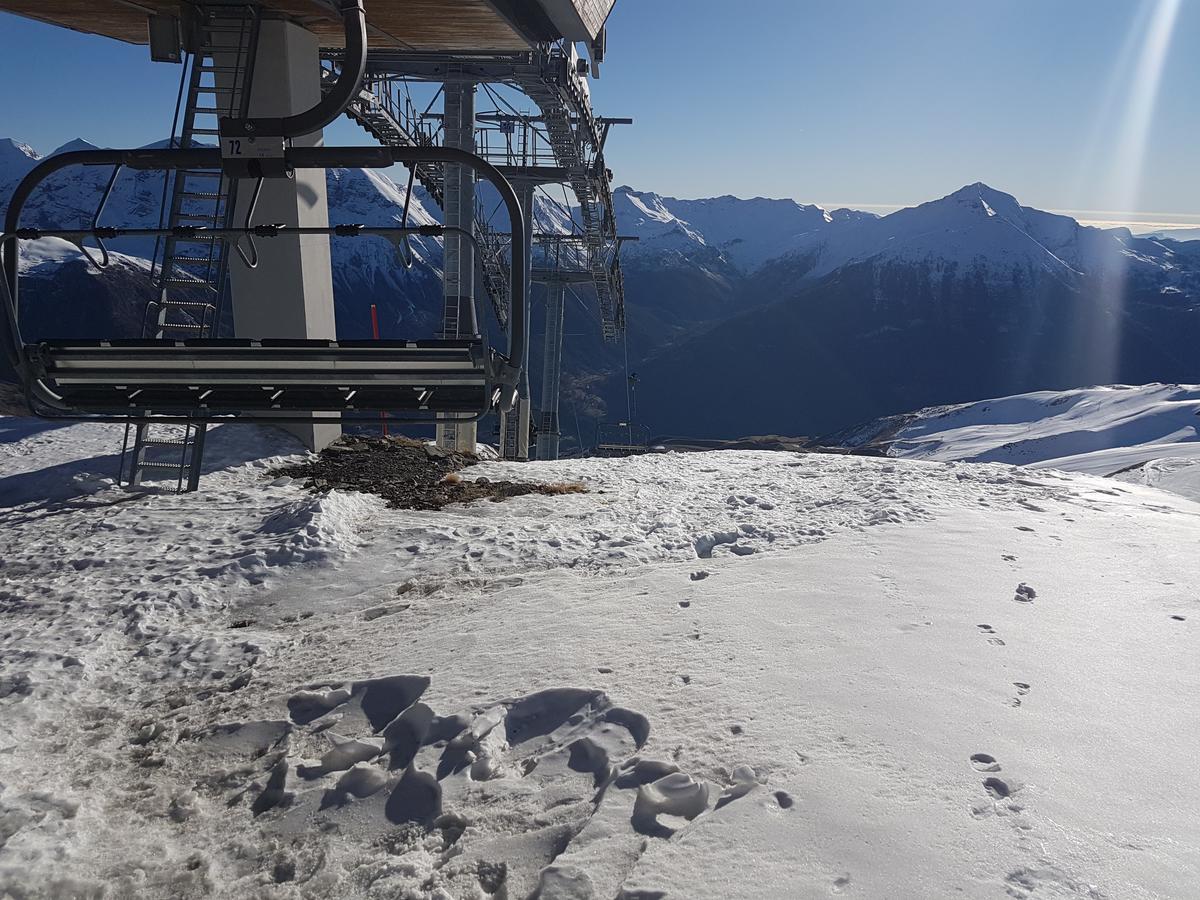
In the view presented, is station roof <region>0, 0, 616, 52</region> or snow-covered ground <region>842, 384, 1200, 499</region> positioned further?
snow-covered ground <region>842, 384, 1200, 499</region>

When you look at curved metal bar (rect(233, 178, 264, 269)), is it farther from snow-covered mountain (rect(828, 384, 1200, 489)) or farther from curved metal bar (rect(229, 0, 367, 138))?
snow-covered mountain (rect(828, 384, 1200, 489))

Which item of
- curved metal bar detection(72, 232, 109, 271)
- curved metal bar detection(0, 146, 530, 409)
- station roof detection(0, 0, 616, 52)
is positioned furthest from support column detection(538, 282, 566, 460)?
curved metal bar detection(0, 146, 530, 409)

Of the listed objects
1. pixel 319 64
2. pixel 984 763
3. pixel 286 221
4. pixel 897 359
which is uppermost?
pixel 897 359

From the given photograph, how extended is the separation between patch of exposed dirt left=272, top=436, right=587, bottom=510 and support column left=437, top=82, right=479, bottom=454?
8.36 feet

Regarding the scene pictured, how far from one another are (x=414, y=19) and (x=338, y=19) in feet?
3.80

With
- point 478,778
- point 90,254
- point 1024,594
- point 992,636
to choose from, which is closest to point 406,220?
point 90,254

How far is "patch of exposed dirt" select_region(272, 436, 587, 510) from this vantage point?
298 inches

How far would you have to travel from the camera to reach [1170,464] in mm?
20094

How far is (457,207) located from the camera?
12.7 meters

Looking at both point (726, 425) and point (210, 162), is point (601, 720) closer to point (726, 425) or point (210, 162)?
point (210, 162)

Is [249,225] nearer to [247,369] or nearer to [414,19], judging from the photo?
[247,369]

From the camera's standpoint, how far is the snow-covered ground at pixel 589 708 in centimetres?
245

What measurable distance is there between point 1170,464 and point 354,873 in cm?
2364

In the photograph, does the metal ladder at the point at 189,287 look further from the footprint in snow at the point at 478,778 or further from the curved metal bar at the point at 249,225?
the footprint in snow at the point at 478,778
